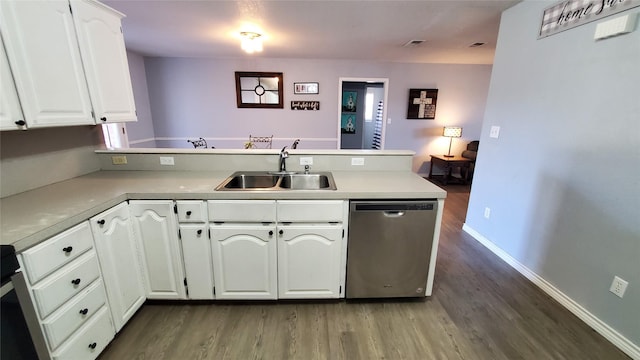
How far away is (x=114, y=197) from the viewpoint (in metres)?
1.46

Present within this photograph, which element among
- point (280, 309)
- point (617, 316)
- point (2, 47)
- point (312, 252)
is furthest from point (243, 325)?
point (617, 316)

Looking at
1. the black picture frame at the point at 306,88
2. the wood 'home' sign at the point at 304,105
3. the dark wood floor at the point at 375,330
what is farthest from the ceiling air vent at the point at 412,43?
the dark wood floor at the point at 375,330

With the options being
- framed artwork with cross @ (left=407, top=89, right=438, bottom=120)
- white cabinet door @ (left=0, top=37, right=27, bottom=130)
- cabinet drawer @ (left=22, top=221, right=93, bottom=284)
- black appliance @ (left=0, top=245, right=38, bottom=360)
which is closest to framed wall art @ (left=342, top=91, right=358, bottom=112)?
framed artwork with cross @ (left=407, top=89, right=438, bottom=120)

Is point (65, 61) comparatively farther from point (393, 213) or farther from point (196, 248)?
point (393, 213)

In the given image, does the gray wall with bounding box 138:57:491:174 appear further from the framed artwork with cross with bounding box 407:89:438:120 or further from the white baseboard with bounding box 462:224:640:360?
the white baseboard with bounding box 462:224:640:360

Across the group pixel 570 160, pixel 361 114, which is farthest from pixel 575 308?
pixel 361 114

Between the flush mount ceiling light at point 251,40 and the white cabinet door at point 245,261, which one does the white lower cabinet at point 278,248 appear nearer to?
the white cabinet door at point 245,261

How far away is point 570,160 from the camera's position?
5.98 ft

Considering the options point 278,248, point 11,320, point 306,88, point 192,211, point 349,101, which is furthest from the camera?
point 349,101

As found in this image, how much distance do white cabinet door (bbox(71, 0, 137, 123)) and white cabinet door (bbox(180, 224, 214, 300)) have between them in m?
0.99

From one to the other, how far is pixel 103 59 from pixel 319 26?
2.14 m

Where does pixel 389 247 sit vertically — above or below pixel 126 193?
below

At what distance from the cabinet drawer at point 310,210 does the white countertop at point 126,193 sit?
0.14ft

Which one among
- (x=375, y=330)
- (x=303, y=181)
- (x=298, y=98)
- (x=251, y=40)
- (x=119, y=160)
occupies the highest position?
(x=251, y=40)
